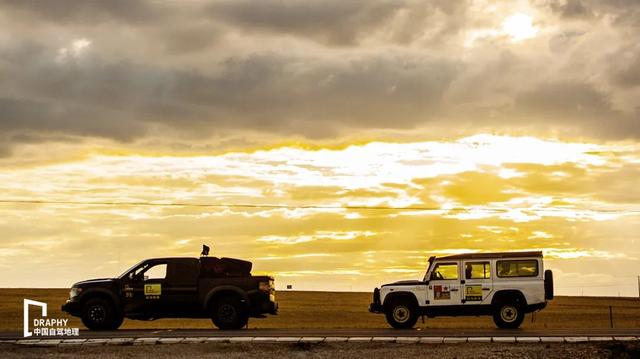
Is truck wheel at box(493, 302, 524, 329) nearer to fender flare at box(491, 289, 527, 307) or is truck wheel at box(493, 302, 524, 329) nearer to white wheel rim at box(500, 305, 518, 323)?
white wheel rim at box(500, 305, 518, 323)

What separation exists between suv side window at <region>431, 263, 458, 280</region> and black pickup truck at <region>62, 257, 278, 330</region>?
19.1ft

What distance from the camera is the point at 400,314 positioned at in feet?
104

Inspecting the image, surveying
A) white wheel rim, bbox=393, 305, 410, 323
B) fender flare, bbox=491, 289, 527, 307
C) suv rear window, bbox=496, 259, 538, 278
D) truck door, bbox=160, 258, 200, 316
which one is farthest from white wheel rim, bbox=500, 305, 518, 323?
truck door, bbox=160, 258, 200, 316

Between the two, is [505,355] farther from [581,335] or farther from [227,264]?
[227,264]

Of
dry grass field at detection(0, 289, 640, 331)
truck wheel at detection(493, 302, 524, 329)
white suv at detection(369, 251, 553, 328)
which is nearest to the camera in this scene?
white suv at detection(369, 251, 553, 328)

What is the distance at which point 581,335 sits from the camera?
28.4 metres

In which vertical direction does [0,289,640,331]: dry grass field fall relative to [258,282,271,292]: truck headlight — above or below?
below

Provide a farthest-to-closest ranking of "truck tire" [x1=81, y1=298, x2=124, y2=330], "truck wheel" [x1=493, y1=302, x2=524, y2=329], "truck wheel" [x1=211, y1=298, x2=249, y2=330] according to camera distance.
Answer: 1. "truck tire" [x1=81, y1=298, x2=124, y2=330]
2. "truck wheel" [x1=211, y1=298, x2=249, y2=330]
3. "truck wheel" [x1=493, y1=302, x2=524, y2=329]

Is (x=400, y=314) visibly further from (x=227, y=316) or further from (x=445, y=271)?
(x=227, y=316)

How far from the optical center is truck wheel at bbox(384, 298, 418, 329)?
3156cm

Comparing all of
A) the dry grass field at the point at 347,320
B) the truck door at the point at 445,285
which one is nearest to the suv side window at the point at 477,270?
the truck door at the point at 445,285

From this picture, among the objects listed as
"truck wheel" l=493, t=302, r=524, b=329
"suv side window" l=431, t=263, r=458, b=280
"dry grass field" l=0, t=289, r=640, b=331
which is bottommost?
"dry grass field" l=0, t=289, r=640, b=331

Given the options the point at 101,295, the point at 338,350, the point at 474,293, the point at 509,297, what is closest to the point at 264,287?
the point at 101,295

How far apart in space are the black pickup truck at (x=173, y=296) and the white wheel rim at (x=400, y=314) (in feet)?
Answer: 14.1
